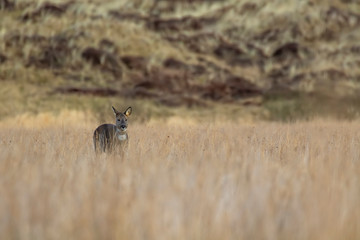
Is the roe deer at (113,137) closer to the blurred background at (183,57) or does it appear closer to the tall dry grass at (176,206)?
the tall dry grass at (176,206)

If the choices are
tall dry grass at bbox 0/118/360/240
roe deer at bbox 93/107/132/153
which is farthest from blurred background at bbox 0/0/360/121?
tall dry grass at bbox 0/118/360/240

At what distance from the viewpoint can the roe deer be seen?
311 inches

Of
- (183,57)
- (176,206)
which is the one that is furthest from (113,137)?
(183,57)

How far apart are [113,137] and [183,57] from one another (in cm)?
2820

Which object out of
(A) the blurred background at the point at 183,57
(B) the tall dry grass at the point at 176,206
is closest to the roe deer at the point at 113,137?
(B) the tall dry grass at the point at 176,206

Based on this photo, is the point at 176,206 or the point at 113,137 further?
the point at 113,137

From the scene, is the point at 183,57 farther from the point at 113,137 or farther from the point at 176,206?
the point at 176,206

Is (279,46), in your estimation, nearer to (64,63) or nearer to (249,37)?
(249,37)

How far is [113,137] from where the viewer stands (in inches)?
313

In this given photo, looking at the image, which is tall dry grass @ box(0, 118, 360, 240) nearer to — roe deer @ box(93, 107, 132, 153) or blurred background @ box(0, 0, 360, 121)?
roe deer @ box(93, 107, 132, 153)

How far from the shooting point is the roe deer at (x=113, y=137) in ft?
26.0

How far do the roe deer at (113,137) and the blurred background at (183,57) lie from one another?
20.3 m

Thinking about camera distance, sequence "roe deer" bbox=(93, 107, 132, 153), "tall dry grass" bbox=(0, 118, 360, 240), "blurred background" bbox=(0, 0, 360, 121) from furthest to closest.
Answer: "blurred background" bbox=(0, 0, 360, 121), "roe deer" bbox=(93, 107, 132, 153), "tall dry grass" bbox=(0, 118, 360, 240)

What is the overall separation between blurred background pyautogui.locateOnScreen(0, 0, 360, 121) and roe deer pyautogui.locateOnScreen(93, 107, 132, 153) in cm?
2026
